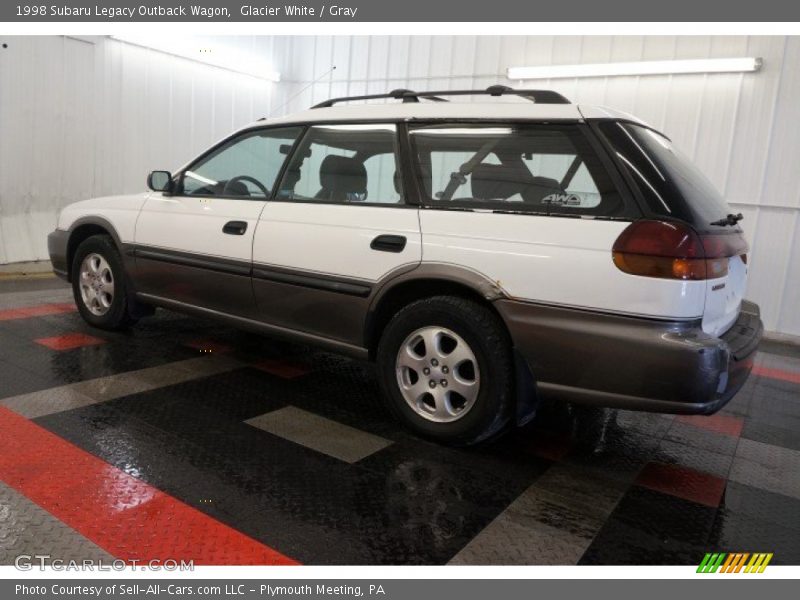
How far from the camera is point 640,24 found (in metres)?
6.90

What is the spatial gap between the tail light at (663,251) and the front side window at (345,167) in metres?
1.17

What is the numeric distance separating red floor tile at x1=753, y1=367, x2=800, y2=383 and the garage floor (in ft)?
3.20

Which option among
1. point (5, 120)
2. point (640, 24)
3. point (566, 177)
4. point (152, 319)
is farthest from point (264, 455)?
point (640, 24)

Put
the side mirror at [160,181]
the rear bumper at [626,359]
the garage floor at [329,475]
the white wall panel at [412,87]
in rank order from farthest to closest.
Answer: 1. the white wall panel at [412,87]
2. the side mirror at [160,181]
3. the rear bumper at [626,359]
4. the garage floor at [329,475]

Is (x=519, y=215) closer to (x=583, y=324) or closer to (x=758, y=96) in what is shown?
(x=583, y=324)

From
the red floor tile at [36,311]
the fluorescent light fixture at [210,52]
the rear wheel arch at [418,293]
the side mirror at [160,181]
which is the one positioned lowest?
the red floor tile at [36,311]

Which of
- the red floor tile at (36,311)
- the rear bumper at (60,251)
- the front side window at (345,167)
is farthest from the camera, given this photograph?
the red floor tile at (36,311)

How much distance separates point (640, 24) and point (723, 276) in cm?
543

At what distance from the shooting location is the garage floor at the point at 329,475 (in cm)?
213

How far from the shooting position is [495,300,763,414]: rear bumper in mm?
2379

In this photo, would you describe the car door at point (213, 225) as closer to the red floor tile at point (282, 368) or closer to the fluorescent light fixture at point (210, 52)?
the red floor tile at point (282, 368)

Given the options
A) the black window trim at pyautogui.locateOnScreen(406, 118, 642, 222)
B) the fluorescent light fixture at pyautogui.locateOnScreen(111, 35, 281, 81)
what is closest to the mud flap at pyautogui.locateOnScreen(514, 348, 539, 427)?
the black window trim at pyautogui.locateOnScreen(406, 118, 642, 222)

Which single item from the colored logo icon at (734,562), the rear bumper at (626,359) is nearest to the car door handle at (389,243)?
the rear bumper at (626,359)

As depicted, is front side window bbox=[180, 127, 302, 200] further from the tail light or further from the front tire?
the tail light
